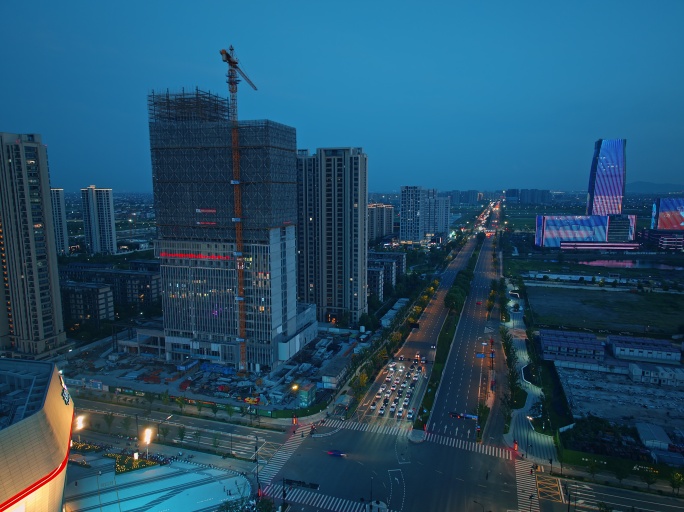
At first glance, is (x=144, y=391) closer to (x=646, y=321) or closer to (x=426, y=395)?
(x=426, y=395)

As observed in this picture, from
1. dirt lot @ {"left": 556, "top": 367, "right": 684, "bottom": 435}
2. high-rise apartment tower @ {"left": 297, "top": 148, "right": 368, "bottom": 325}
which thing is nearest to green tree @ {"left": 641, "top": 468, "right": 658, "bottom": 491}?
dirt lot @ {"left": 556, "top": 367, "right": 684, "bottom": 435}

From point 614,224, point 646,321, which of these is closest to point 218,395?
point 646,321

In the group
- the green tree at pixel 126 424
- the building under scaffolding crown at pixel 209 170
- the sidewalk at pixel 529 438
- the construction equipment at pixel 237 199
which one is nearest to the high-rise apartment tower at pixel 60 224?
the building under scaffolding crown at pixel 209 170

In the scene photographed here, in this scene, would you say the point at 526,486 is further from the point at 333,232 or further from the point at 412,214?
the point at 412,214

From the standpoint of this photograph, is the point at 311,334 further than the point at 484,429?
Yes

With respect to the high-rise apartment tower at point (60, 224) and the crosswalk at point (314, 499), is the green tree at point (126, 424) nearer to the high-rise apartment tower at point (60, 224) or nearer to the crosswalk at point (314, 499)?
the crosswalk at point (314, 499)

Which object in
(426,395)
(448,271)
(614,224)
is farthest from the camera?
(614,224)

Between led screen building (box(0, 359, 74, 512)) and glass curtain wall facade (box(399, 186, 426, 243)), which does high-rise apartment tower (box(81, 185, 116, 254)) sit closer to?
glass curtain wall facade (box(399, 186, 426, 243))
